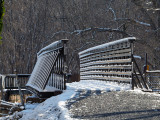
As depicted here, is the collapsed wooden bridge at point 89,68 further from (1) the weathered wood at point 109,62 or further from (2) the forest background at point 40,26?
(2) the forest background at point 40,26

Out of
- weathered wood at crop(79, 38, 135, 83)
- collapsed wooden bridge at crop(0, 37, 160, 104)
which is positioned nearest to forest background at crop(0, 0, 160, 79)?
weathered wood at crop(79, 38, 135, 83)

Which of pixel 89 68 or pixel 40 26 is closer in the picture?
pixel 89 68

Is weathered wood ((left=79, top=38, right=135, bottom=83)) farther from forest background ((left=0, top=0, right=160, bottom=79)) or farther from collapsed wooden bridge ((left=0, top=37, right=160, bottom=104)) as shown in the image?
forest background ((left=0, top=0, right=160, bottom=79))

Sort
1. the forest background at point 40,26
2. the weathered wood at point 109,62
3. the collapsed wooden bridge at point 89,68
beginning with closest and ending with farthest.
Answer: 1. the collapsed wooden bridge at point 89,68
2. the weathered wood at point 109,62
3. the forest background at point 40,26

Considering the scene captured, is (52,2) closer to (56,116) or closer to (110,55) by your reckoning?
(110,55)

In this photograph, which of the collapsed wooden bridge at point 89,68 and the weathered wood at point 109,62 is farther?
the weathered wood at point 109,62

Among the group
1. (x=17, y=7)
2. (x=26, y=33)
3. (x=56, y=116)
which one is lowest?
(x=56, y=116)

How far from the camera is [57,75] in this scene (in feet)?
36.9

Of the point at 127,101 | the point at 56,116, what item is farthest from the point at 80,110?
the point at 127,101

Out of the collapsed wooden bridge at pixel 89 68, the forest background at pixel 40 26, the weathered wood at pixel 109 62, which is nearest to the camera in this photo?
the collapsed wooden bridge at pixel 89 68

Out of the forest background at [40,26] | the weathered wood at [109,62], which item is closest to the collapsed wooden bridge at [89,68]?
the weathered wood at [109,62]

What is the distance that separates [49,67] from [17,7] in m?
24.7

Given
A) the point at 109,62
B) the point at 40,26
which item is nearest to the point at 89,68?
the point at 109,62

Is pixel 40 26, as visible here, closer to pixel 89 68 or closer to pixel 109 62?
pixel 89 68
